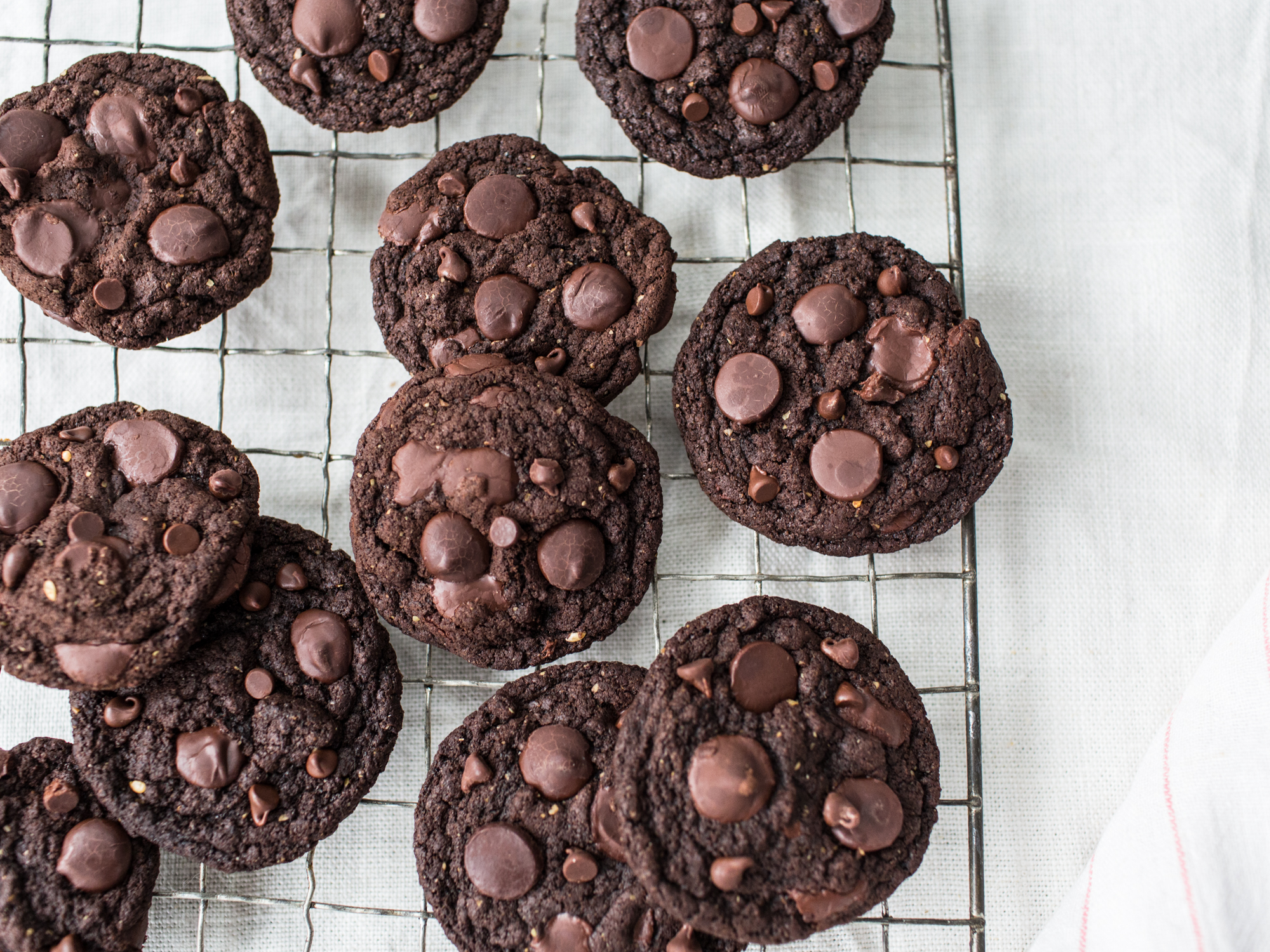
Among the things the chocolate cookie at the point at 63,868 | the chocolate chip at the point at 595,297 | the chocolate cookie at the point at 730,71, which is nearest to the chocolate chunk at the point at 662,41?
the chocolate cookie at the point at 730,71

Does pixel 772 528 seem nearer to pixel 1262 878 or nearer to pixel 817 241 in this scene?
pixel 817 241

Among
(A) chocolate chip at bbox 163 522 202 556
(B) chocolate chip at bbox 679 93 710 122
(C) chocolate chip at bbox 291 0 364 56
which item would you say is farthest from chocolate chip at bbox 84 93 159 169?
(B) chocolate chip at bbox 679 93 710 122

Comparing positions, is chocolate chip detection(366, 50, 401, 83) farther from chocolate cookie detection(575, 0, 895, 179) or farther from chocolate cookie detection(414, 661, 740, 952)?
chocolate cookie detection(414, 661, 740, 952)

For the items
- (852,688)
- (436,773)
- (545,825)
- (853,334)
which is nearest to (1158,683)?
(852,688)

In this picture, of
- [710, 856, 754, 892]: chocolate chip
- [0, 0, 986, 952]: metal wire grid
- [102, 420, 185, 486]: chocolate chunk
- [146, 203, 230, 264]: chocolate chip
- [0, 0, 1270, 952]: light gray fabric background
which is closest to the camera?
[710, 856, 754, 892]: chocolate chip

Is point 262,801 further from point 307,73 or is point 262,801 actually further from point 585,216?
point 307,73

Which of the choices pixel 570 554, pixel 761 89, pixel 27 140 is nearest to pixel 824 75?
pixel 761 89
